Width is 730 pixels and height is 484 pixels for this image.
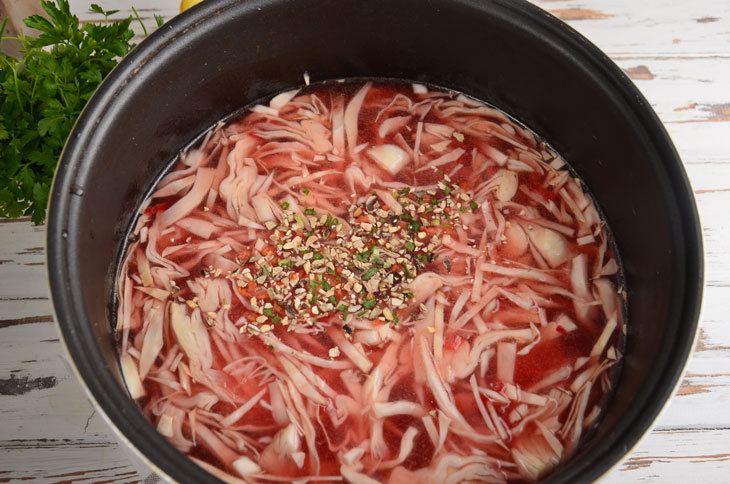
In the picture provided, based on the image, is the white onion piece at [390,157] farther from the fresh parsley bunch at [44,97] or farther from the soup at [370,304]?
the fresh parsley bunch at [44,97]

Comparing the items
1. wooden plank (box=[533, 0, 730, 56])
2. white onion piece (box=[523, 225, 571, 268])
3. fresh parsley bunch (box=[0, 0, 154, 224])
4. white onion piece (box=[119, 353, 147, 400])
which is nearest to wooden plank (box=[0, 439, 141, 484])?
white onion piece (box=[119, 353, 147, 400])

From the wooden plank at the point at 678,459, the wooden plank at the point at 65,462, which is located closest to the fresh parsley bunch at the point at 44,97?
the wooden plank at the point at 65,462

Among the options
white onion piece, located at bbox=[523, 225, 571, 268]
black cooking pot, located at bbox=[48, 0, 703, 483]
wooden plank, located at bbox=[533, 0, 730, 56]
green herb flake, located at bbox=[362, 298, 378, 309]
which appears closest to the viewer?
black cooking pot, located at bbox=[48, 0, 703, 483]

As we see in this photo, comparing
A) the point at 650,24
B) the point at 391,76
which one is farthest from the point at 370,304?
the point at 650,24

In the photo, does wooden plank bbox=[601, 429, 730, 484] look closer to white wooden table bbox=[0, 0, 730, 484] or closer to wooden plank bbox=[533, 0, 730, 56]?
white wooden table bbox=[0, 0, 730, 484]

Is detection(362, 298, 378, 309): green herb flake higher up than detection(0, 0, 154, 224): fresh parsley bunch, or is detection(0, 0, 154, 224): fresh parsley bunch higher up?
detection(0, 0, 154, 224): fresh parsley bunch

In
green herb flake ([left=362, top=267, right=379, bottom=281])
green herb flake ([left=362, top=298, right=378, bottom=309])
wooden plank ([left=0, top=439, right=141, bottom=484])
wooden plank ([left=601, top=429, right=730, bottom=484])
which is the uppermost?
green herb flake ([left=362, top=267, right=379, bottom=281])
